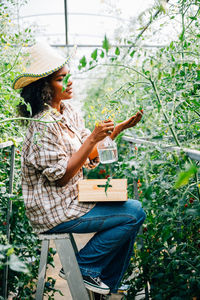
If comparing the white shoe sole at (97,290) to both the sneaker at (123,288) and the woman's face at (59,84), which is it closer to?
the sneaker at (123,288)

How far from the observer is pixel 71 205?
161 centimetres

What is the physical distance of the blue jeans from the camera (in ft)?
5.17

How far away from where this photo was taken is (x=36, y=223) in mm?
1606

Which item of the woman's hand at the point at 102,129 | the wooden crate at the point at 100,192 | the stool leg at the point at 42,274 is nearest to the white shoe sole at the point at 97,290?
the stool leg at the point at 42,274

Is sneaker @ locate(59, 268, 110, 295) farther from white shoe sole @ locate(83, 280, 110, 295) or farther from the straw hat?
the straw hat

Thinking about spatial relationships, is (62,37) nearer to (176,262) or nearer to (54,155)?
(54,155)

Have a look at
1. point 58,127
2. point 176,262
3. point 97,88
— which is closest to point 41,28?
point 58,127

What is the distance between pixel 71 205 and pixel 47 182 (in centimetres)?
17

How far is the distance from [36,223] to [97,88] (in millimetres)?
6163

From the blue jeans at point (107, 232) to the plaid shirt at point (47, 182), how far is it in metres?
0.05

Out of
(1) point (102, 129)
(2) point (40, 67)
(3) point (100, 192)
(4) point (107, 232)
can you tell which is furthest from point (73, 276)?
(2) point (40, 67)

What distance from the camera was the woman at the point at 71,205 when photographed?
5.06 feet

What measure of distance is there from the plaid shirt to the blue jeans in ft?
0.17

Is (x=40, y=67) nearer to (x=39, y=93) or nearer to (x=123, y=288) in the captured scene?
(x=39, y=93)
